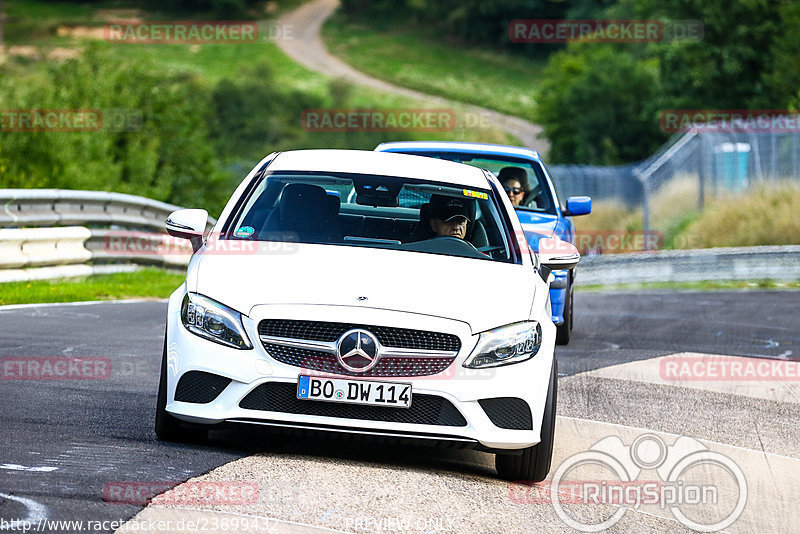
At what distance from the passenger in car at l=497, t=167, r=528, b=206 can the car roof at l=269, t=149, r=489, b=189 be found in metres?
4.36

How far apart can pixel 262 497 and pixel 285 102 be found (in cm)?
8729

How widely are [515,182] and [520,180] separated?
105 mm

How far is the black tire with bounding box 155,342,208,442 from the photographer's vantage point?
6.22 meters

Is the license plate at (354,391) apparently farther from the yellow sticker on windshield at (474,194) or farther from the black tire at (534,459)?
the yellow sticker on windshield at (474,194)

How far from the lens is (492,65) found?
11538 cm

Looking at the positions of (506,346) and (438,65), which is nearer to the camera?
(506,346)

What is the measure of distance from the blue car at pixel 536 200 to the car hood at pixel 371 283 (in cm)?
484

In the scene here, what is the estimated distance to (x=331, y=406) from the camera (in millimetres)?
5914
